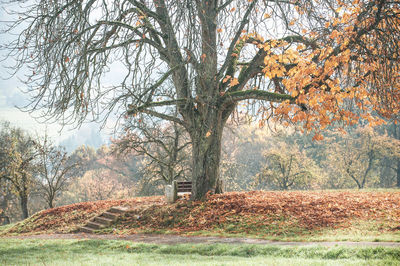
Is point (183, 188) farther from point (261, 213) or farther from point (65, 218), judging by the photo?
point (65, 218)

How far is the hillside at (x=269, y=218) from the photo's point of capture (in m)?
9.14

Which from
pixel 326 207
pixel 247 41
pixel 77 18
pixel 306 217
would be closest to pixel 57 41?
pixel 77 18

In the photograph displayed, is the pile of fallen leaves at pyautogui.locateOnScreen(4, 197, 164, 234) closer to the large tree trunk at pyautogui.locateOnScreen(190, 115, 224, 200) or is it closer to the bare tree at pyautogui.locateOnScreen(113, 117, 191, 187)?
the large tree trunk at pyautogui.locateOnScreen(190, 115, 224, 200)

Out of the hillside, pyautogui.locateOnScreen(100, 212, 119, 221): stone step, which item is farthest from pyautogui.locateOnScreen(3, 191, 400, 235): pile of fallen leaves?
pyautogui.locateOnScreen(100, 212, 119, 221): stone step

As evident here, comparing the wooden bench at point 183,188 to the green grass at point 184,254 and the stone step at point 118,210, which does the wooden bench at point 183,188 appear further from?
the green grass at point 184,254

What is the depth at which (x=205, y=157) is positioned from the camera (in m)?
12.6

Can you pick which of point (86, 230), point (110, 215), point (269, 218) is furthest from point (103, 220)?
point (269, 218)

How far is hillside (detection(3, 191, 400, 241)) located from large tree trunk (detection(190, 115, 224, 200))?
46 centimetres

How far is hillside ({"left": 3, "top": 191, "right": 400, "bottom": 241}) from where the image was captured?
30.0 feet

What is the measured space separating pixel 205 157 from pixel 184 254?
5.25 meters

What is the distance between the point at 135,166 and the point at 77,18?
40828 mm

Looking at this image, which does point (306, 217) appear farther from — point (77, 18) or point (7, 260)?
point (77, 18)

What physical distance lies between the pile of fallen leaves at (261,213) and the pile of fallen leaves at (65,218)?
7.66 feet

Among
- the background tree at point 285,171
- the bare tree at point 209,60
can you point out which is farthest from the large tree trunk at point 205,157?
the background tree at point 285,171
